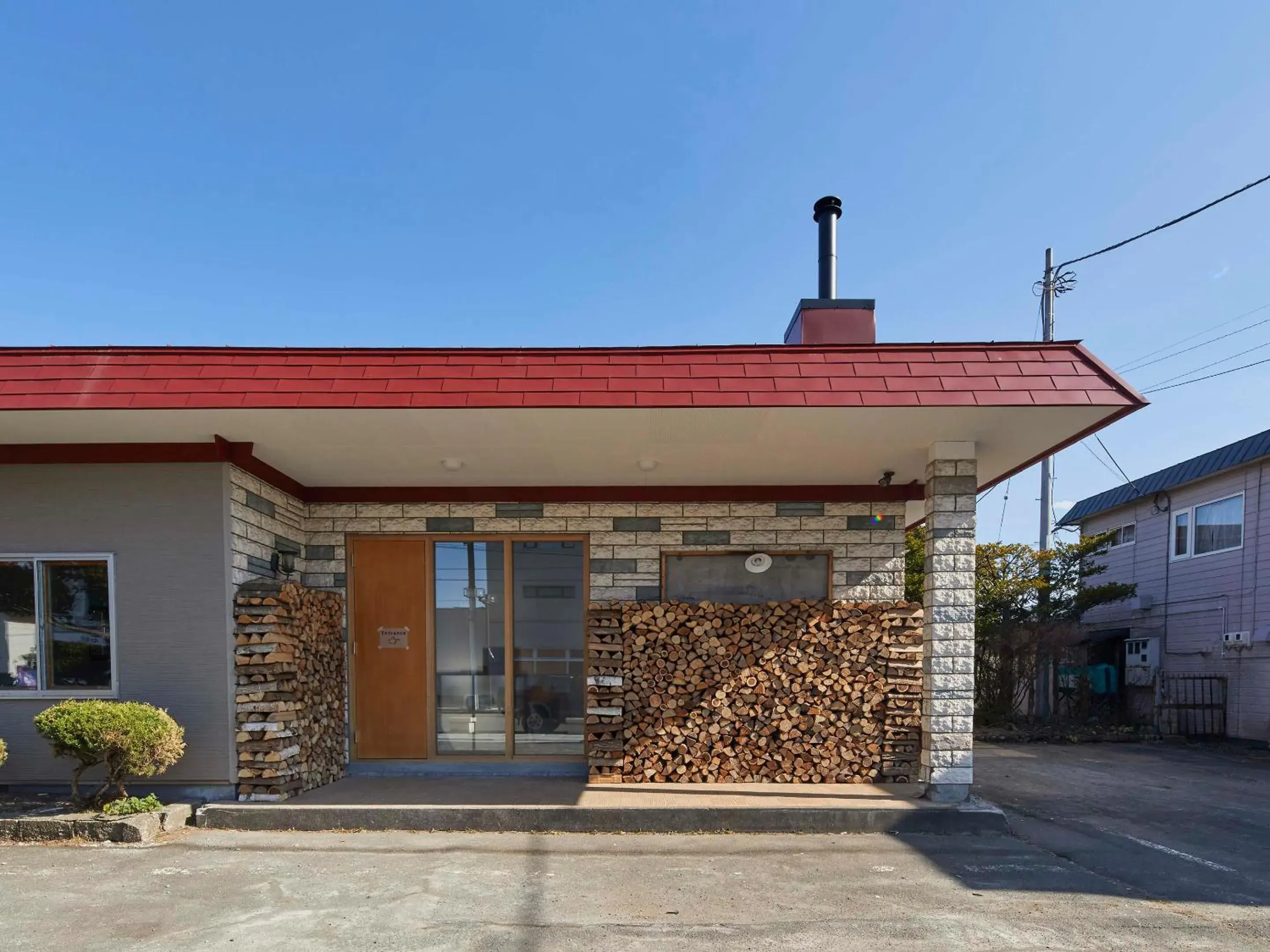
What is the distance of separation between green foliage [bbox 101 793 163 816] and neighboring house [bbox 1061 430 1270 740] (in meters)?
14.4

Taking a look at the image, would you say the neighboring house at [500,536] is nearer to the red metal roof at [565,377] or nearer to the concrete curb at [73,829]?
the red metal roof at [565,377]

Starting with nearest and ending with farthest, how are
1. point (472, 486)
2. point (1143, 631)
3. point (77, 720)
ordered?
point (77, 720), point (472, 486), point (1143, 631)

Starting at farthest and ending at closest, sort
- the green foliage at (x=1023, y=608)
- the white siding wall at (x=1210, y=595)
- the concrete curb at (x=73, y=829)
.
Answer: the green foliage at (x=1023, y=608), the white siding wall at (x=1210, y=595), the concrete curb at (x=73, y=829)

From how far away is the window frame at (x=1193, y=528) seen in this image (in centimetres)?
1254

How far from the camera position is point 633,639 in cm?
679

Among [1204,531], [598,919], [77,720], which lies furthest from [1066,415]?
[1204,531]

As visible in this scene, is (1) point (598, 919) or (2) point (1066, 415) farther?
(2) point (1066, 415)

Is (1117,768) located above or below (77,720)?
below

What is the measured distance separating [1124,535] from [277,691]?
54.3ft

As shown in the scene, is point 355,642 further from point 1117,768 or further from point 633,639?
point 1117,768

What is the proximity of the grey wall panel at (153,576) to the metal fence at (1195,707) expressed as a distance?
1379cm

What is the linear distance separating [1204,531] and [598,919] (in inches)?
557

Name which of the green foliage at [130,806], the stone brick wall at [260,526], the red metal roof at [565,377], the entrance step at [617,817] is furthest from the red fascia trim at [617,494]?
the green foliage at [130,806]

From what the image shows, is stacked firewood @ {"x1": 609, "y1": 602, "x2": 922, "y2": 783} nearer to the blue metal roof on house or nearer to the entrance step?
the entrance step
